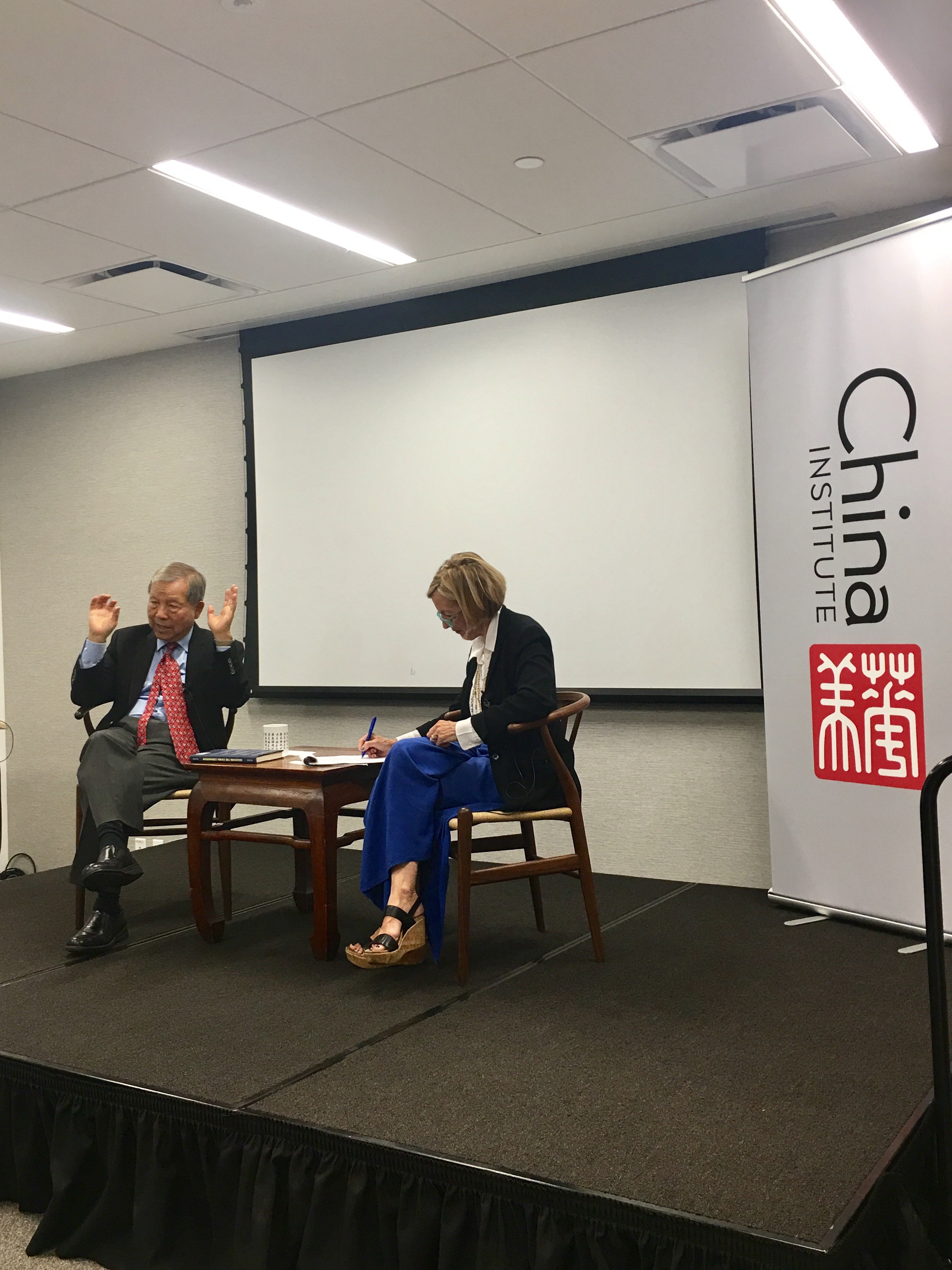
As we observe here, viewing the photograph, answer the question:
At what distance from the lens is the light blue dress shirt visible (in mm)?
3912

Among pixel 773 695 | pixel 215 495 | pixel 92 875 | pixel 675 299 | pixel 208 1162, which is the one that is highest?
pixel 675 299

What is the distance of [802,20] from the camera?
2680mm

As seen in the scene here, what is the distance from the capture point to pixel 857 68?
2.94 metres

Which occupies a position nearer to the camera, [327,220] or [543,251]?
[327,220]

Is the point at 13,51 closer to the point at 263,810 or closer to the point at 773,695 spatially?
the point at 773,695

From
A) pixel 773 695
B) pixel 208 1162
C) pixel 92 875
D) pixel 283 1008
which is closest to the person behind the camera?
pixel 208 1162

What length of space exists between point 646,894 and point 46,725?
11.9 feet

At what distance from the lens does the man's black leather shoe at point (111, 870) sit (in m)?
3.37

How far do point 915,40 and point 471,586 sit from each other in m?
1.79

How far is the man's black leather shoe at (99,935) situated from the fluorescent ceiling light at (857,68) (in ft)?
10.2

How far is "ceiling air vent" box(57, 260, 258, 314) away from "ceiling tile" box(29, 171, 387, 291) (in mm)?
70

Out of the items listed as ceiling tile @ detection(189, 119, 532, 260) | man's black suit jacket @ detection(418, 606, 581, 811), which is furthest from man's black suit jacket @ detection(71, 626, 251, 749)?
ceiling tile @ detection(189, 119, 532, 260)

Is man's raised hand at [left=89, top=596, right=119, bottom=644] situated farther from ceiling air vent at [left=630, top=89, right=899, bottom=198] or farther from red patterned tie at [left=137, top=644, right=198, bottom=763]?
ceiling air vent at [left=630, top=89, right=899, bottom=198]

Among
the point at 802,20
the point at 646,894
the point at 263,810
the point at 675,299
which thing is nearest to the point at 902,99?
the point at 802,20
